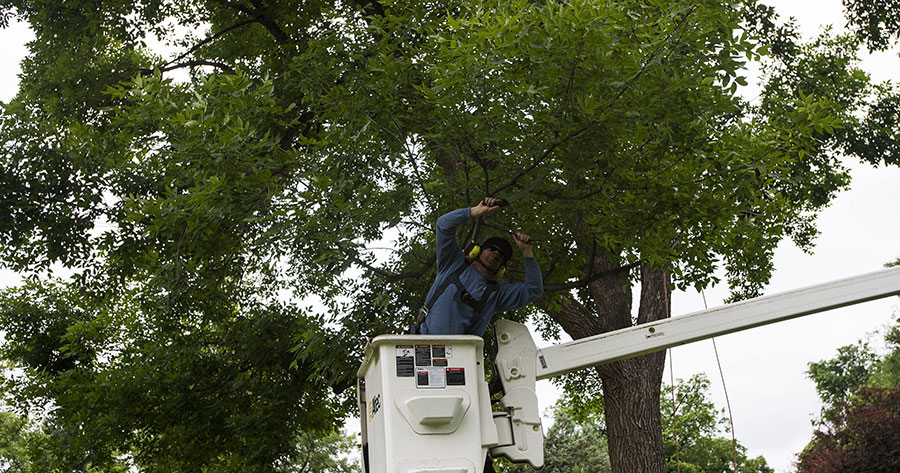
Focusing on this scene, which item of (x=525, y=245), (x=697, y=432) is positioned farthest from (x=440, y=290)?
(x=697, y=432)

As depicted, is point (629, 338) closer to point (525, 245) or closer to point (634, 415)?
point (525, 245)

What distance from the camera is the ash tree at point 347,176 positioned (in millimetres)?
7473

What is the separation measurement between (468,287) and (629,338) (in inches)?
45.9

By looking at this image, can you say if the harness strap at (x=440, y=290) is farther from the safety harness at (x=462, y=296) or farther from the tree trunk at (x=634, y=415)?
the tree trunk at (x=634, y=415)

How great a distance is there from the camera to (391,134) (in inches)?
326

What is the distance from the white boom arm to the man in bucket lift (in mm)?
224

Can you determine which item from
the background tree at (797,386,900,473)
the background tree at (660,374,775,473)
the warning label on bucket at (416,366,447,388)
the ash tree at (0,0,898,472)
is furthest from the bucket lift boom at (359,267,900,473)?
the background tree at (660,374,775,473)

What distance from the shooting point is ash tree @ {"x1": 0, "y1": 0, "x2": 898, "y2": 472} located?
7.47 m

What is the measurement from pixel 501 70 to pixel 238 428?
25.4 ft

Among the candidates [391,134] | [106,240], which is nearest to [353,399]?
[106,240]

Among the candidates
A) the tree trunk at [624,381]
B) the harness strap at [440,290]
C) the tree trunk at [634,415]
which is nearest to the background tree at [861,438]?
the tree trunk at [624,381]

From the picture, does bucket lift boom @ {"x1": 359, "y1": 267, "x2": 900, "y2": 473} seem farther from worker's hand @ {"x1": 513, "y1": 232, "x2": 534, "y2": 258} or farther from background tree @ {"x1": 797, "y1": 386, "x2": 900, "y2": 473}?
background tree @ {"x1": 797, "y1": 386, "x2": 900, "y2": 473}

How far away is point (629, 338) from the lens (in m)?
5.98

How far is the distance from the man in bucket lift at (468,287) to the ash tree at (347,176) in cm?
164
